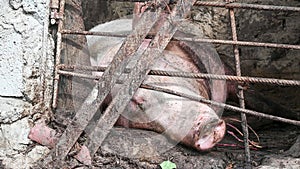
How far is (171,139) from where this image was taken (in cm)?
240

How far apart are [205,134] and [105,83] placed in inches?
21.4

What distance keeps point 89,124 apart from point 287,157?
0.94m

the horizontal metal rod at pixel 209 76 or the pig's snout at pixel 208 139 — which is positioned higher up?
the horizontal metal rod at pixel 209 76

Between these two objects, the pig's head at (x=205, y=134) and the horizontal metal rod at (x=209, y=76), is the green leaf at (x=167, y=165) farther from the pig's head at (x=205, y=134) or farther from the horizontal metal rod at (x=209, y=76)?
the horizontal metal rod at (x=209, y=76)

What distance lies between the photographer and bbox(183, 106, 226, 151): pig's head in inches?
90.4

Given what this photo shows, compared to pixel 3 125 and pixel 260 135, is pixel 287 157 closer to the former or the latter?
pixel 260 135

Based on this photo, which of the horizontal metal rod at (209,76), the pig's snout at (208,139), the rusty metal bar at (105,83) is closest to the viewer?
the horizontal metal rod at (209,76)

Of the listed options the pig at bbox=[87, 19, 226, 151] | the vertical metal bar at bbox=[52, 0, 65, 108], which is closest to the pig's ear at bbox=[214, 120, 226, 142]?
the pig at bbox=[87, 19, 226, 151]

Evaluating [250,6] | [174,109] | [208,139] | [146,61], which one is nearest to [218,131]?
[208,139]

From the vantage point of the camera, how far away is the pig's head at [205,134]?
2297 millimetres

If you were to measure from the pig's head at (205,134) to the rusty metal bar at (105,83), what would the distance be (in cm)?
47

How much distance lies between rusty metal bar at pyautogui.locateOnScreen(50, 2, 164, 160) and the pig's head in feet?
1.55

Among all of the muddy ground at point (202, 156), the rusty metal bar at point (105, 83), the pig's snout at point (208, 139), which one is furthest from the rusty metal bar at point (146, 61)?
the pig's snout at point (208, 139)

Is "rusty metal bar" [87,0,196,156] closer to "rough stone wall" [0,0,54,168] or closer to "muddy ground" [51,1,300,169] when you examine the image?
"muddy ground" [51,1,300,169]
